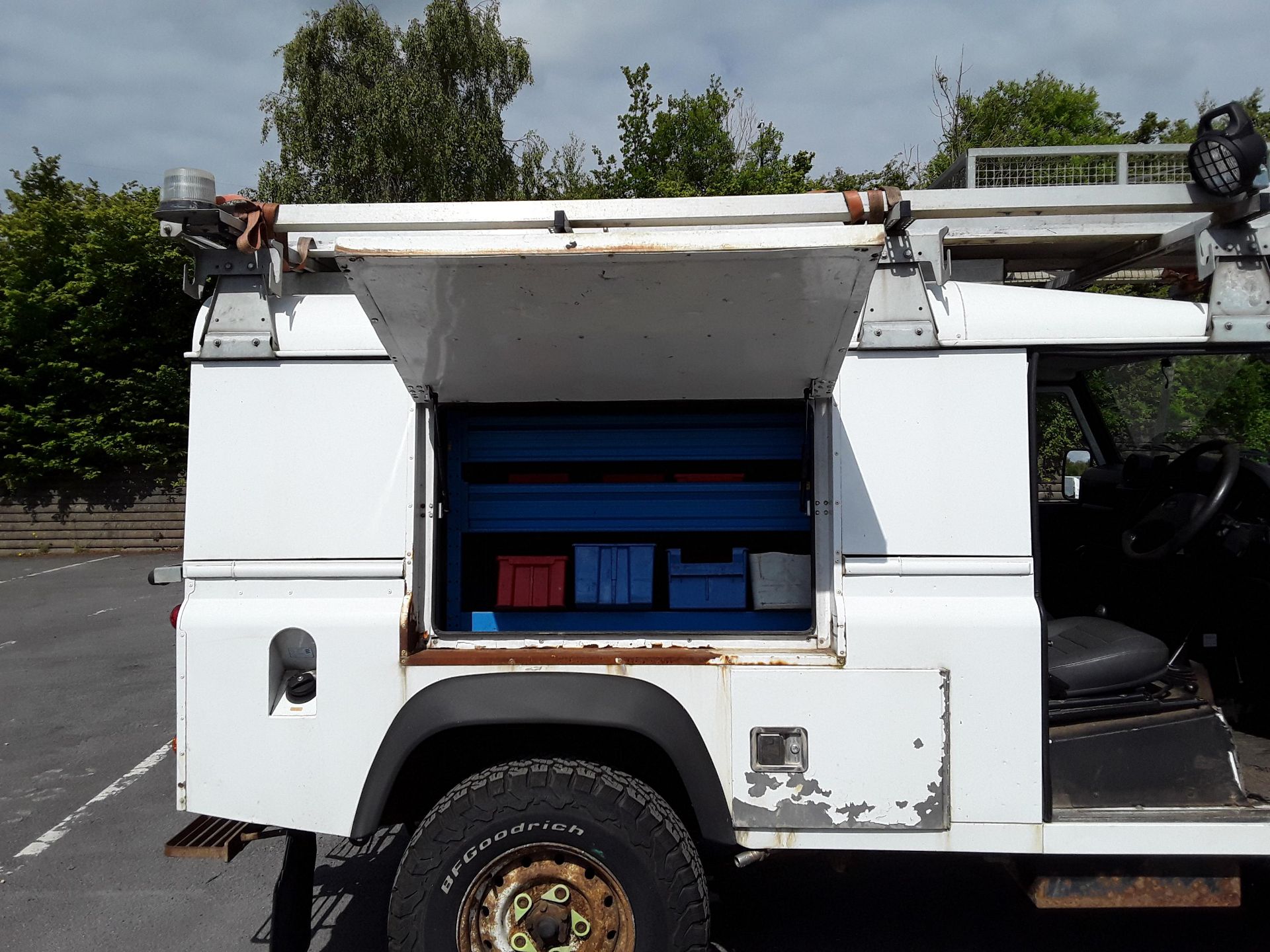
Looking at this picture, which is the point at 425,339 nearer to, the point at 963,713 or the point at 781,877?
Answer: the point at 963,713

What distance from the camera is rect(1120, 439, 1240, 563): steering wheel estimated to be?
113 inches

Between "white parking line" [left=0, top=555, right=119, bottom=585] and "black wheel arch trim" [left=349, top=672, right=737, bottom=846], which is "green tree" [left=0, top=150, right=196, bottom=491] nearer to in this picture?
"white parking line" [left=0, top=555, right=119, bottom=585]

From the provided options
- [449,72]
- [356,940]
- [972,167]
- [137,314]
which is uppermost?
[449,72]

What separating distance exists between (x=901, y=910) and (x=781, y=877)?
19.9 inches

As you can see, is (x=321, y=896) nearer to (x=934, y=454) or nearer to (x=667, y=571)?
(x=667, y=571)

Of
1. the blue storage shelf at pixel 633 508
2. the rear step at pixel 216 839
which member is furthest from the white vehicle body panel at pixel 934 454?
the rear step at pixel 216 839

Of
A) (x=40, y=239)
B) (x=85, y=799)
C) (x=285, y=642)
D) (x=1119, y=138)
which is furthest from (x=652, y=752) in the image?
(x=1119, y=138)

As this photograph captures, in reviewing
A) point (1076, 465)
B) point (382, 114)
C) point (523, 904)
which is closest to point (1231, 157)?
point (1076, 465)

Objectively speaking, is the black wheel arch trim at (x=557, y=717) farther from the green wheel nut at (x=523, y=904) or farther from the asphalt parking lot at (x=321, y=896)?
the asphalt parking lot at (x=321, y=896)

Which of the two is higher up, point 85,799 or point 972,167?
point 972,167

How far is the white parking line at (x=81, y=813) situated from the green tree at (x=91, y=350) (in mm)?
10943

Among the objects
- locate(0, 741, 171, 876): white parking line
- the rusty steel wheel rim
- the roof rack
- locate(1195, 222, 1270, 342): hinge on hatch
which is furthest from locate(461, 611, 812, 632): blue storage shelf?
locate(0, 741, 171, 876): white parking line

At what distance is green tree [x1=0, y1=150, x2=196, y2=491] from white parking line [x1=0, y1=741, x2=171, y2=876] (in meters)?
10.9

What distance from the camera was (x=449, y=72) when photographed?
1634 centimetres
